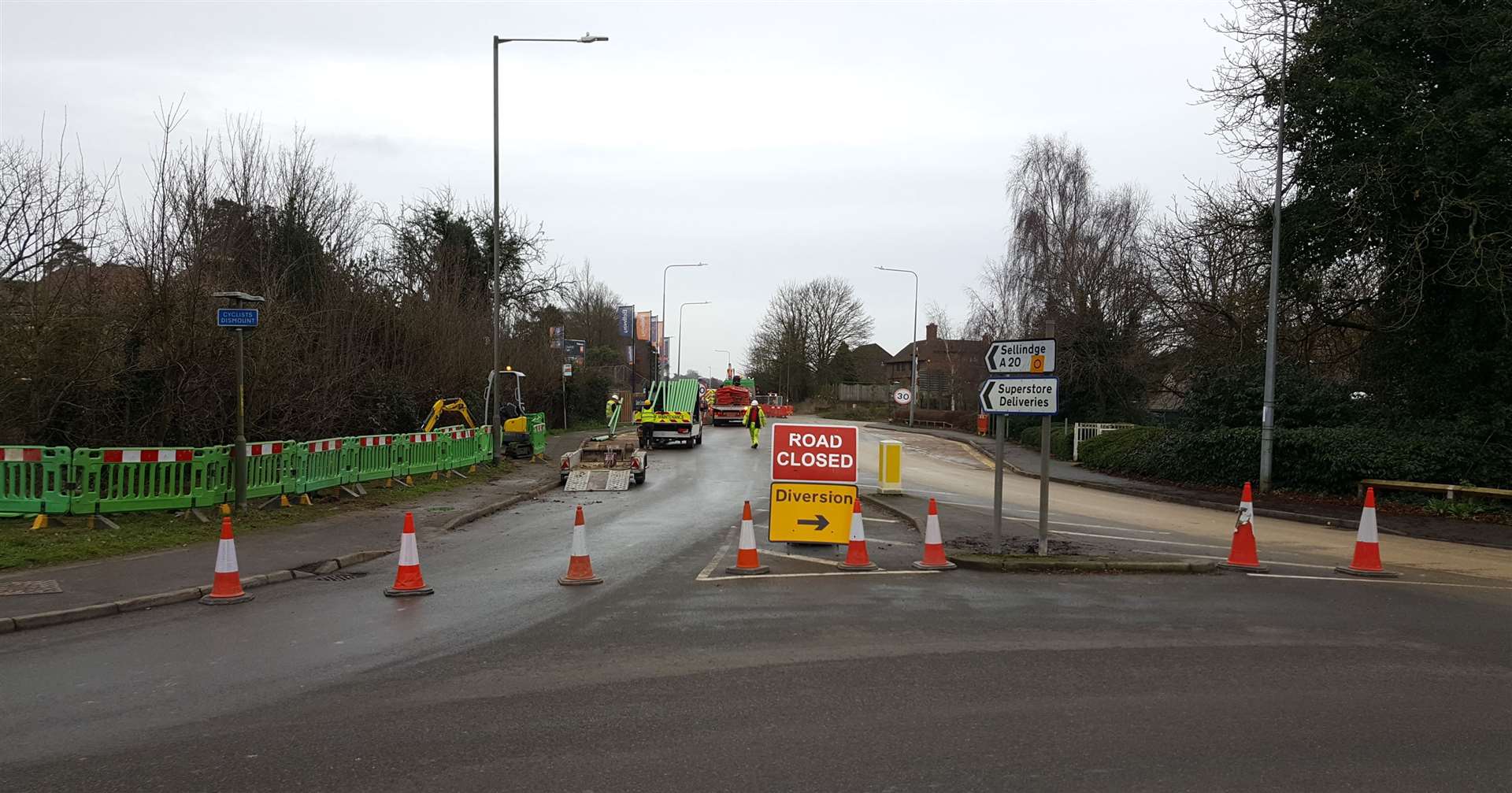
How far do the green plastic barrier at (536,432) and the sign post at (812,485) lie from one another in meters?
16.7

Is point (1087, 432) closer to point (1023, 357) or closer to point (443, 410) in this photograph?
point (443, 410)

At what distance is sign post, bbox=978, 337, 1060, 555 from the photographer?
10.6 metres

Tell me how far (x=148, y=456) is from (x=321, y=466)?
3.37 m

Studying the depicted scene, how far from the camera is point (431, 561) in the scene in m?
11.2

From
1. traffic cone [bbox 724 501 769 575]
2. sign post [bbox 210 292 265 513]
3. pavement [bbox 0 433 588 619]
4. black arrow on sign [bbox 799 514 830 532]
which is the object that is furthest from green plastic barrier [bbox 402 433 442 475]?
traffic cone [bbox 724 501 769 575]

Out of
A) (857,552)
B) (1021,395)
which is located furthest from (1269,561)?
(857,552)

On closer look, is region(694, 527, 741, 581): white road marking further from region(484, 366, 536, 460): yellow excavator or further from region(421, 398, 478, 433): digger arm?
region(484, 366, 536, 460): yellow excavator

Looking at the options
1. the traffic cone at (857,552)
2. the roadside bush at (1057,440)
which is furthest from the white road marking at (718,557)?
the roadside bush at (1057,440)

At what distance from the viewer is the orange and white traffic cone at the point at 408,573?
904 centimetres

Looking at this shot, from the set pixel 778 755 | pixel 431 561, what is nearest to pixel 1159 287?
pixel 431 561

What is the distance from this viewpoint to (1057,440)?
1320 inches

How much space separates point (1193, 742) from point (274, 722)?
5123 mm

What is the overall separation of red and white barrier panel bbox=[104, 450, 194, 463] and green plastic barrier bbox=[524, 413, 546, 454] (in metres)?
14.4

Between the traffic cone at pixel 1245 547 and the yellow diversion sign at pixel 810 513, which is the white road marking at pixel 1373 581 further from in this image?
the yellow diversion sign at pixel 810 513
